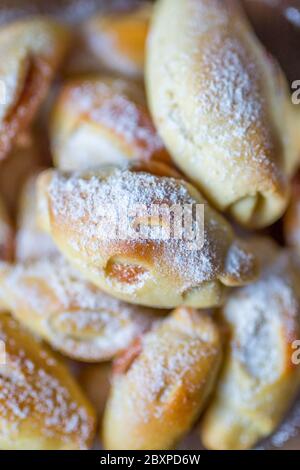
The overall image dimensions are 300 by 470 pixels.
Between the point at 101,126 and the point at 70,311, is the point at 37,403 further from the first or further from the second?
the point at 101,126

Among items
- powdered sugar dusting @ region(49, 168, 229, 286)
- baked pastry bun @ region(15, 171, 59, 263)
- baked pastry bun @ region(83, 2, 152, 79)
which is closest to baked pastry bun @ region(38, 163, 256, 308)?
powdered sugar dusting @ region(49, 168, 229, 286)

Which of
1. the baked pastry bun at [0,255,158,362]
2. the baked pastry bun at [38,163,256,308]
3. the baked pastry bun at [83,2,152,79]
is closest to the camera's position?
the baked pastry bun at [38,163,256,308]

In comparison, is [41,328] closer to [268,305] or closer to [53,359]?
[53,359]

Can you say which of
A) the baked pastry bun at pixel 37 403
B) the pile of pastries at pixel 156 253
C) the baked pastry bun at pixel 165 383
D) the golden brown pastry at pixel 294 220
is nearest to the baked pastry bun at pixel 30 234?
the pile of pastries at pixel 156 253

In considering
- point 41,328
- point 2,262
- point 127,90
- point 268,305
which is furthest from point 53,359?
point 127,90

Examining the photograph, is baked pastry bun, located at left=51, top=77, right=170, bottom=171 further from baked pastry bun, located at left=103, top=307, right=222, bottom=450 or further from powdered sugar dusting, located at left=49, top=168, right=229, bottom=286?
baked pastry bun, located at left=103, top=307, right=222, bottom=450
